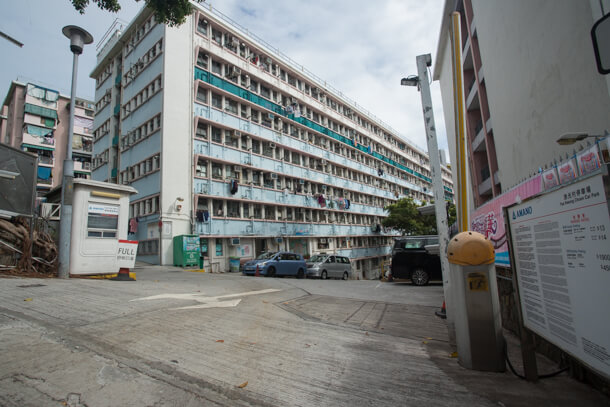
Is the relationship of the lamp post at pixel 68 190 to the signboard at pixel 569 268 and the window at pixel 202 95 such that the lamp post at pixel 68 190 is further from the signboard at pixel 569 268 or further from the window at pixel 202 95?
the window at pixel 202 95

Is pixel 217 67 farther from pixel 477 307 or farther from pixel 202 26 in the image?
pixel 477 307

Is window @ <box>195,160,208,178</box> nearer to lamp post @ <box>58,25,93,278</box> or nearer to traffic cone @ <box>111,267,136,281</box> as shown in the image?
lamp post @ <box>58,25,93,278</box>

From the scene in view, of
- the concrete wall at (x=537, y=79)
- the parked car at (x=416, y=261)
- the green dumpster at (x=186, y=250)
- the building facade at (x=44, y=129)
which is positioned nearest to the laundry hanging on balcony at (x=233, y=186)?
the green dumpster at (x=186, y=250)

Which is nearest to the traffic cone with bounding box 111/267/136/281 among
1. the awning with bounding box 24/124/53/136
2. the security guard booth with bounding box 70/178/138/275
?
the security guard booth with bounding box 70/178/138/275

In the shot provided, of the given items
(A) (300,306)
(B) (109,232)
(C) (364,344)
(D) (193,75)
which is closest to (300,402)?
(C) (364,344)

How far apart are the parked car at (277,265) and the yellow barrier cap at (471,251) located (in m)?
14.7

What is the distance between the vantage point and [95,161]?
3397cm

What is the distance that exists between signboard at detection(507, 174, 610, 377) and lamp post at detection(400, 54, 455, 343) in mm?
1676

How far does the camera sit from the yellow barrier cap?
11.8ft

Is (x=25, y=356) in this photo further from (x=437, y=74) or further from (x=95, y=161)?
(x=95, y=161)

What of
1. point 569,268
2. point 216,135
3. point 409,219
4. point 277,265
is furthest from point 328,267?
point 409,219

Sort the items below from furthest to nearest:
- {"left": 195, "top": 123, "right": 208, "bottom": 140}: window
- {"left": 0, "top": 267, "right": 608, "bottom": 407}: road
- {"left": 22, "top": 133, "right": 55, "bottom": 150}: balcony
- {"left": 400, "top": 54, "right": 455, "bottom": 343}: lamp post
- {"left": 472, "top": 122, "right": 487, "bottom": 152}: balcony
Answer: {"left": 22, "top": 133, "right": 55, "bottom": 150}: balcony < {"left": 195, "top": 123, "right": 208, "bottom": 140}: window < {"left": 472, "top": 122, "right": 487, "bottom": 152}: balcony < {"left": 400, "top": 54, "right": 455, "bottom": 343}: lamp post < {"left": 0, "top": 267, "right": 608, "bottom": 407}: road

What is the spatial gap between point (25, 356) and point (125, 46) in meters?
35.8

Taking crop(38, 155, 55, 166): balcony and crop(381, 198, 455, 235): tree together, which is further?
crop(38, 155, 55, 166): balcony
